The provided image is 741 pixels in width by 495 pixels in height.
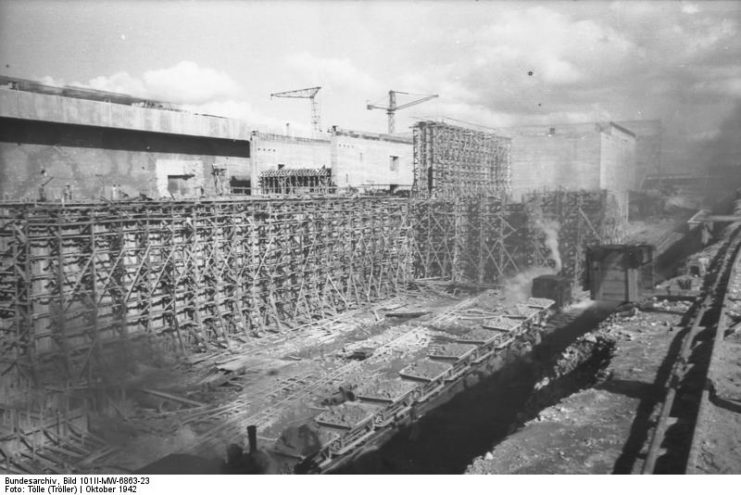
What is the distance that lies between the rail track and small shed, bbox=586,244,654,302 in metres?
1.56

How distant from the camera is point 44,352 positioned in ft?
45.2

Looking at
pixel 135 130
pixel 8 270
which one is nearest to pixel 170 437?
pixel 8 270

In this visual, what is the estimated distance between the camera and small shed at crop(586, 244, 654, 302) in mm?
12133

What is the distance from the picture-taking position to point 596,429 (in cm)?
893

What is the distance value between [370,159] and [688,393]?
913 inches

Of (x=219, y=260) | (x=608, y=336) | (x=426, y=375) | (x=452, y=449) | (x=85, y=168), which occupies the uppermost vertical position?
(x=85, y=168)

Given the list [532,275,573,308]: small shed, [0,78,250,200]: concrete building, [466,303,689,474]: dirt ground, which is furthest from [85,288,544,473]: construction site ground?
[0,78,250,200]: concrete building

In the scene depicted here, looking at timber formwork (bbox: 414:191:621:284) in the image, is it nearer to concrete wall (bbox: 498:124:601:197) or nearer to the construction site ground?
the construction site ground

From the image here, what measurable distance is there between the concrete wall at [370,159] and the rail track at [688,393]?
17741 millimetres

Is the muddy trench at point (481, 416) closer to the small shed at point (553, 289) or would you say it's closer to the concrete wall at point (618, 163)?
the small shed at point (553, 289)

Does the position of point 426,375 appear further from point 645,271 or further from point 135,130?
point 135,130

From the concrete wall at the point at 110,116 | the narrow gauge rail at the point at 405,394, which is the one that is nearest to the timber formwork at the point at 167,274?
the narrow gauge rail at the point at 405,394

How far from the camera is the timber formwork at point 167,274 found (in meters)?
13.5

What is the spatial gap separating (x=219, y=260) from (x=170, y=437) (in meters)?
7.29
